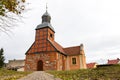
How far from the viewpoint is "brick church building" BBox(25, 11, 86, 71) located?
27.8 m

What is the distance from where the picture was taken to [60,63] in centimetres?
2936

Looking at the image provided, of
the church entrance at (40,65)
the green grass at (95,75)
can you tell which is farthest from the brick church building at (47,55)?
the green grass at (95,75)

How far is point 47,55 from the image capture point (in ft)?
92.3

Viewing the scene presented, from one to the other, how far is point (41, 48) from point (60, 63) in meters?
4.91

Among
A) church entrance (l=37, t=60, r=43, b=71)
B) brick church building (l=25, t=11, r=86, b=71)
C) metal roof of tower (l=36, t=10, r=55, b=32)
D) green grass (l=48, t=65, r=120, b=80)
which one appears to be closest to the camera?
green grass (l=48, t=65, r=120, b=80)

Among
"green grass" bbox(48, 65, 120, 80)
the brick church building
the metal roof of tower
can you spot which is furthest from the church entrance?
"green grass" bbox(48, 65, 120, 80)

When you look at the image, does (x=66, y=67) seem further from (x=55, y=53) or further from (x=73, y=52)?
(x=55, y=53)

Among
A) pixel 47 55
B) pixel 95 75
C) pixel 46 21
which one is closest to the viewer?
pixel 95 75

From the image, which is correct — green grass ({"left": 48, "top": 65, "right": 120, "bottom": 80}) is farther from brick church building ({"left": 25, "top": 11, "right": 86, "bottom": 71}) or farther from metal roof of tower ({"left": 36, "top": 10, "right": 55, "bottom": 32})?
metal roof of tower ({"left": 36, "top": 10, "right": 55, "bottom": 32})

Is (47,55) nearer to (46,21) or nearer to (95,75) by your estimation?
(46,21)

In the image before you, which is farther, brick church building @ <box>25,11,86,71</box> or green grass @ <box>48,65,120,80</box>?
brick church building @ <box>25,11,86,71</box>

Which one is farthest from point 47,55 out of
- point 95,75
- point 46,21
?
point 95,75

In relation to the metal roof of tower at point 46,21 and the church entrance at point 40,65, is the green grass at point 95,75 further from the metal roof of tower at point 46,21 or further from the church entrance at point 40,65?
the metal roof of tower at point 46,21

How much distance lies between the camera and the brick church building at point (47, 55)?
91.3 ft
